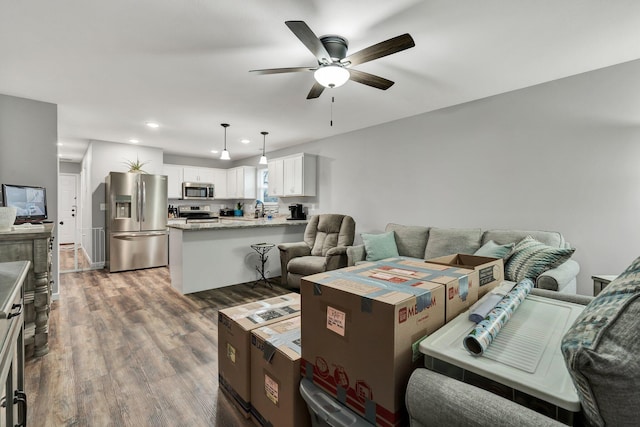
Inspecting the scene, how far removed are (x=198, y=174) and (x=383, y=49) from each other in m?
6.27

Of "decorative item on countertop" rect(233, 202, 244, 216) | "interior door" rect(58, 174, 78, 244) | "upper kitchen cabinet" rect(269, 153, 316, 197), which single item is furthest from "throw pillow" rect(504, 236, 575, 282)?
"interior door" rect(58, 174, 78, 244)

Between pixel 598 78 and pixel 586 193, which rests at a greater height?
pixel 598 78

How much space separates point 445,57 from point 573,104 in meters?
1.47

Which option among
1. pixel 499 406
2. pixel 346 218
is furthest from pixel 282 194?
pixel 499 406

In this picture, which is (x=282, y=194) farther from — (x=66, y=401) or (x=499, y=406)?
(x=499, y=406)

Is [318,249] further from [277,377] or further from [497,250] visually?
[277,377]

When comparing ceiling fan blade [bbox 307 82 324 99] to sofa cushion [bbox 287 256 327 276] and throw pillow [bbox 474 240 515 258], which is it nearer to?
sofa cushion [bbox 287 256 327 276]

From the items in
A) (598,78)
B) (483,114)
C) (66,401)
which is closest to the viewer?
(66,401)

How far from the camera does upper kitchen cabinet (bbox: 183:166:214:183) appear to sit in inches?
277

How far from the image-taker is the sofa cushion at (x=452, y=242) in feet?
10.6

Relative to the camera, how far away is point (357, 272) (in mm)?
1265

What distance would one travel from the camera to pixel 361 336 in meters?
0.96

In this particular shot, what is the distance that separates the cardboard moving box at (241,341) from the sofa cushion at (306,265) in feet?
5.78

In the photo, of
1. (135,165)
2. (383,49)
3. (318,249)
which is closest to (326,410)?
(383,49)
